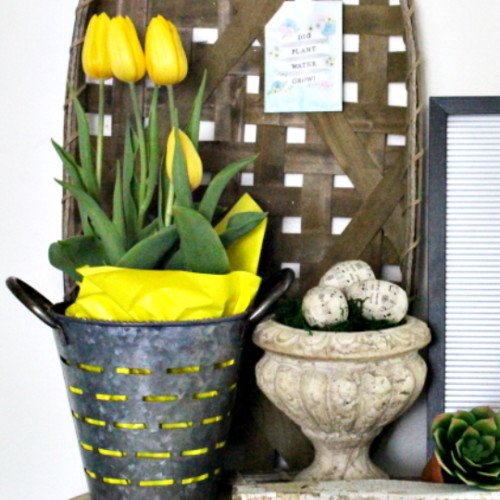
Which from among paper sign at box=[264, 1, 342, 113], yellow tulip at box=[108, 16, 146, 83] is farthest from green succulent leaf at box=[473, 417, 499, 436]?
yellow tulip at box=[108, 16, 146, 83]

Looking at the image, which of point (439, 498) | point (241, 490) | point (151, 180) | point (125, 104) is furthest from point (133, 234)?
point (439, 498)

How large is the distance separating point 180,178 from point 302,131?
239 mm

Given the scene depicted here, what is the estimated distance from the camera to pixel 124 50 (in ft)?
3.24

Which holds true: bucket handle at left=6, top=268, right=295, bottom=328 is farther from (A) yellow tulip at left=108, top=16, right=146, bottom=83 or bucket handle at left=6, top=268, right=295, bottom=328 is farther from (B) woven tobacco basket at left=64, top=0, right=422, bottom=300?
(A) yellow tulip at left=108, top=16, right=146, bottom=83

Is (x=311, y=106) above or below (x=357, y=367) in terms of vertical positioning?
above

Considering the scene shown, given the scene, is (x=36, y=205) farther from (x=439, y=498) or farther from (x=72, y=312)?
(x=439, y=498)

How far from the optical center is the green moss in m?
0.94

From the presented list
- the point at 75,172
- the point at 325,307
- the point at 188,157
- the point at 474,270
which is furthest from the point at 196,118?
the point at 474,270

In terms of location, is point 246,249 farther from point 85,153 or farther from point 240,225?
point 85,153

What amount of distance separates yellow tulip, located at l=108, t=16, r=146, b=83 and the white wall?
18 centimetres

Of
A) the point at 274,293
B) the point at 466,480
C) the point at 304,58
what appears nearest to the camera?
the point at 466,480

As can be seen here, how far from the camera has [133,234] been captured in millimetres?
1001

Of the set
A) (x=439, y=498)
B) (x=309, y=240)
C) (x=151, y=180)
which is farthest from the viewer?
(x=309, y=240)

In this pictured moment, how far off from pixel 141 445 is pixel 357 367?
249 millimetres
